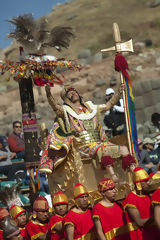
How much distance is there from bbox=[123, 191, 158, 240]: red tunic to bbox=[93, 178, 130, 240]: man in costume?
214 millimetres

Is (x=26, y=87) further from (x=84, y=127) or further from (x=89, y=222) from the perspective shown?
(x=89, y=222)

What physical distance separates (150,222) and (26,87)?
15.7 ft

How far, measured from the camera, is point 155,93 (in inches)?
879

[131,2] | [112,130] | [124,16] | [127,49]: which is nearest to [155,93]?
[112,130]

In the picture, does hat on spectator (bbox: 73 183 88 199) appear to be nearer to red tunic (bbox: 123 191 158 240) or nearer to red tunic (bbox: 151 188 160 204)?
red tunic (bbox: 123 191 158 240)

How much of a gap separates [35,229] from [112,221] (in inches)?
50.2

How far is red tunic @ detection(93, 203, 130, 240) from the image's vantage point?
6.48 m

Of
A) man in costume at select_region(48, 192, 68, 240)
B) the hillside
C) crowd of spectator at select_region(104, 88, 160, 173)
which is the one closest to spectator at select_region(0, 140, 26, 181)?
crowd of spectator at select_region(104, 88, 160, 173)

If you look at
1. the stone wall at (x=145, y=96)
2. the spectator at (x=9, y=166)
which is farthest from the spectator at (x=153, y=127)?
the stone wall at (x=145, y=96)

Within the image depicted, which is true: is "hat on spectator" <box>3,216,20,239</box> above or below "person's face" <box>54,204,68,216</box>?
below

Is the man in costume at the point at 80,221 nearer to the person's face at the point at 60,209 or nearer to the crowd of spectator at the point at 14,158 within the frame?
the person's face at the point at 60,209

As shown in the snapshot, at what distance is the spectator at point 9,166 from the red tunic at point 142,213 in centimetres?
578

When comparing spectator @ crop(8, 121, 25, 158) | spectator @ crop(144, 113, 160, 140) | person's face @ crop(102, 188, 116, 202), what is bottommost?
person's face @ crop(102, 188, 116, 202)

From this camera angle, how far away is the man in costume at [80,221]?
6535 millimetres
